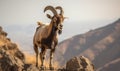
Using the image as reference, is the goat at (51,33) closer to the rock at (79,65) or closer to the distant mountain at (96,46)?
the rock at (79,65)

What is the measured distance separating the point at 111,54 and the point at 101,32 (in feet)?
52.9

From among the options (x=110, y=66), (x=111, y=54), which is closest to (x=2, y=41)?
(x=110, y=66)

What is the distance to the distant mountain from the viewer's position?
69625 mm

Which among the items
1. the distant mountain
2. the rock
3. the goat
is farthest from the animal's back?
the distant mountain

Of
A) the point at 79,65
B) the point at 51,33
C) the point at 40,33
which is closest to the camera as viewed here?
the point at 51,33

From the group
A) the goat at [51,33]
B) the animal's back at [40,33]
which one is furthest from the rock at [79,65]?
the animal's back at [40,33]

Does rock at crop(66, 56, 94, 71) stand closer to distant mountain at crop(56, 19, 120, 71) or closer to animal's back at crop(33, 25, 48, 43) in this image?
animal's back at crop(33, 25, 48, 43)

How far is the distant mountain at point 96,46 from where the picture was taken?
6962 cm

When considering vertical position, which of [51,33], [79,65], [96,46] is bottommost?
[79,65]

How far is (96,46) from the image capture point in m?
78.1

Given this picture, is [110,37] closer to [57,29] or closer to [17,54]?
[17,54]

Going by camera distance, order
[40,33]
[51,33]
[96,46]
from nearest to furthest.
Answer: [51,33], [40,33], [96,46]

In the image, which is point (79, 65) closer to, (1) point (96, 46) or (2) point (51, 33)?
(2) point (51, 33)

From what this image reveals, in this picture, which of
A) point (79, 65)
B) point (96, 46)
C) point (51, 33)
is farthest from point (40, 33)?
point (96, 46)
